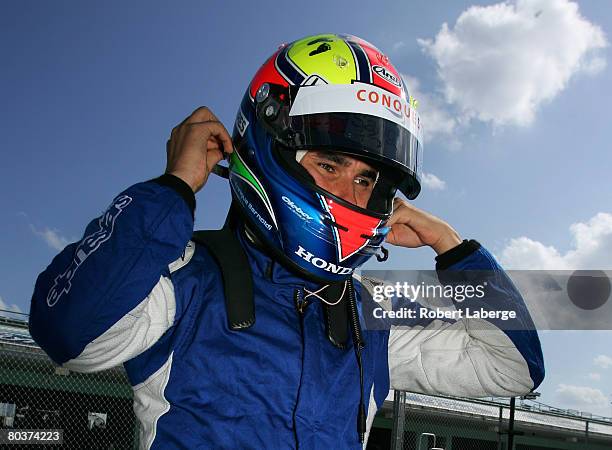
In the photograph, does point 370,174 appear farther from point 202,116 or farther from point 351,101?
point 202,116

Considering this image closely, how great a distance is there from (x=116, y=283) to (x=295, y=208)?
0.70 m

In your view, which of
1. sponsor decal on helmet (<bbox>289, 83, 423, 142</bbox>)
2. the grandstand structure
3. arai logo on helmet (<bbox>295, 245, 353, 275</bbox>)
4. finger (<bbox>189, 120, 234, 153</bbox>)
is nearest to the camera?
finger (<bbox>189, 120, 234, 153</bbox>)

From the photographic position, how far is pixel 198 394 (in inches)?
66.1

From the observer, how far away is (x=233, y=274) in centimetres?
184

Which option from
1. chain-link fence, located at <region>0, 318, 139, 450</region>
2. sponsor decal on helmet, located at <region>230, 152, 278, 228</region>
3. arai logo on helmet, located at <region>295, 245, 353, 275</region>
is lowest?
chain-link fence, located at <region>0, 318, 139, 450</region>

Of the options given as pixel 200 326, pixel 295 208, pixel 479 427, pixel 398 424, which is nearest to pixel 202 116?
pixel 295 208

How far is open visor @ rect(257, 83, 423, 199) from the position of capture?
2043 millimetres

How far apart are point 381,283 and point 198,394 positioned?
0.93m

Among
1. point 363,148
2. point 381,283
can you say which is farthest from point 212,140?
point 381,283

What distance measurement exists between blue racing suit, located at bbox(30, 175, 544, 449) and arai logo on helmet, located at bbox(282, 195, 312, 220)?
178 mm

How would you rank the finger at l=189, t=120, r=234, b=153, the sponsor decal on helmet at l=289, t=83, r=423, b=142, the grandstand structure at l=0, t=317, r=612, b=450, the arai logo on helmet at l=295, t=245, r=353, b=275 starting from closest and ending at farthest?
the finger at l=189, t=120, r=234, b=153 < the arai logo on helmet at l=295, t=245, r=353, b=275 < the sponsor decal on helmet at l=289, t=83, r=423, b=142 < the grandstand structure at l=0, t=317, r=612, b=450

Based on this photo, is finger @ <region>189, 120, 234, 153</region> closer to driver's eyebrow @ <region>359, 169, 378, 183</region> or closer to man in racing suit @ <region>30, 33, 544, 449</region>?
man in racing suit @ <region>30, 33, 544, 449</region>

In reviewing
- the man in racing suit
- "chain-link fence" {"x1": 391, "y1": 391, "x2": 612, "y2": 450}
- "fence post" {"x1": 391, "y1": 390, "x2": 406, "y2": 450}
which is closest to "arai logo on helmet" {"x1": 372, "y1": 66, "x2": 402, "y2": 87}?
the man in racing suit

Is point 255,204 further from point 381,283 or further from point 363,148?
point 381,283
